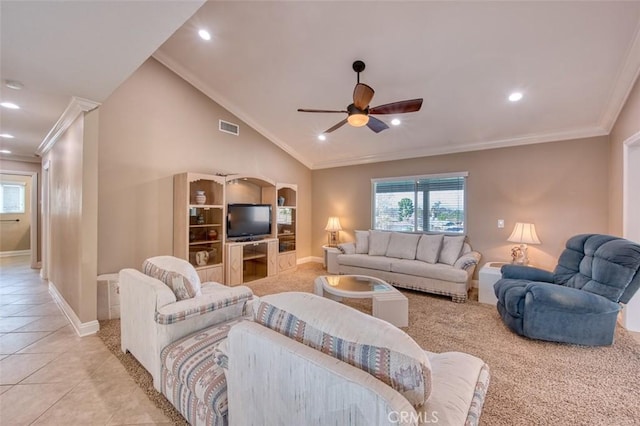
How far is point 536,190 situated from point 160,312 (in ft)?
16.8

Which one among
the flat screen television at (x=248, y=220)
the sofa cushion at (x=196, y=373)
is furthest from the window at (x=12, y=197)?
the sofa cushion at (x=196, y=373)

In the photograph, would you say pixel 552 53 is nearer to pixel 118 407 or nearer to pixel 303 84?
pixel 303 84

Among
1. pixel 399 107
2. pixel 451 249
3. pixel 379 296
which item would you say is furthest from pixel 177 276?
pixel 451 249

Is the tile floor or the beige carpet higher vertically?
the beige carpet

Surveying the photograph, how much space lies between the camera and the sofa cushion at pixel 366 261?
4602mm

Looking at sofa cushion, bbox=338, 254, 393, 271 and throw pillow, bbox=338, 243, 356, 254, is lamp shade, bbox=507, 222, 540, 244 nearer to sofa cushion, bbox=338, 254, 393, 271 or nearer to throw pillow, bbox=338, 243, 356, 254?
sofa cushion, bbox=338, 254, 393, 271

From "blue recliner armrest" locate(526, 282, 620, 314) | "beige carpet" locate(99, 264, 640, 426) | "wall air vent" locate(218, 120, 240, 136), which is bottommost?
"beige carpet" locate(99, 264, 640, 426)

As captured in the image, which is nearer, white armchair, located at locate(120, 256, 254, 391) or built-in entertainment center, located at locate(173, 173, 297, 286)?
white armchair, located at locate(120, 256, 254, 391)

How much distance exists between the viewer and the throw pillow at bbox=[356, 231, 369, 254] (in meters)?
5.28

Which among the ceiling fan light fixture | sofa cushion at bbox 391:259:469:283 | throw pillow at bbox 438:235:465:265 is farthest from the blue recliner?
the ceiling fan light fixture

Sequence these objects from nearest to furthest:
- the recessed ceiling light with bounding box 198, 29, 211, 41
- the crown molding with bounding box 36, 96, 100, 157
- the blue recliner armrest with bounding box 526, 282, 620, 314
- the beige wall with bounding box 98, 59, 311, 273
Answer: the blue recliner armrest with bounding box 526, 282, 620, 314 < the crown molding with bounding box 36, 96, 100, 157 < the recessed ceiling light with bounding box 198, 29, 211, 41 < the beige wall with bounding box 98, 59, 311, 273

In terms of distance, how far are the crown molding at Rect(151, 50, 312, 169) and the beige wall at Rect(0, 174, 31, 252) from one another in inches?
257

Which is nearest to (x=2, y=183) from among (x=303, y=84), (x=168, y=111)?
(x=168, y=111)

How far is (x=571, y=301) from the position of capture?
2.53m
